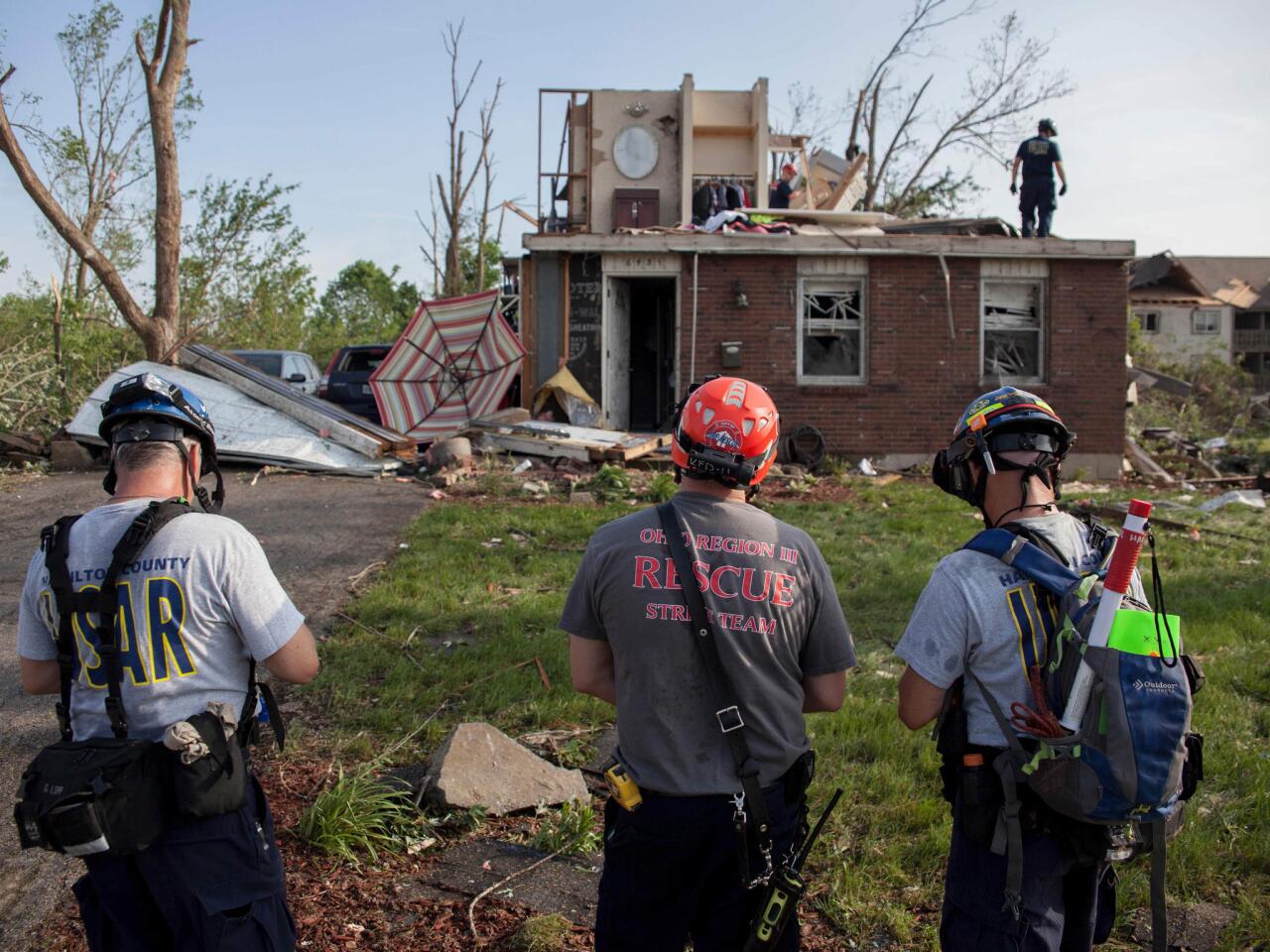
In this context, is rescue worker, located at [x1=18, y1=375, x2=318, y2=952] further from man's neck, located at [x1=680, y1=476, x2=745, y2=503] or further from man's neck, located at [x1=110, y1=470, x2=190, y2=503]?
man's neck, located at [x1=680, y1=476, x2=745, y2=503]

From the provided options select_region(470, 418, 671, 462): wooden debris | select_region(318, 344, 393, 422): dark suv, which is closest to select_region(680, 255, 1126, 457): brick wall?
select_region(470, 418, 671, 462): wooden debris

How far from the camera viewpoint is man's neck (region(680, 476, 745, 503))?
2.34m

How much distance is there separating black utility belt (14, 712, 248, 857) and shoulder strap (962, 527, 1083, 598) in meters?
1.69

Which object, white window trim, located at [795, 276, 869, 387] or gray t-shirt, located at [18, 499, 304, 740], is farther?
white window trim, located at [795, 276, 869, 387]

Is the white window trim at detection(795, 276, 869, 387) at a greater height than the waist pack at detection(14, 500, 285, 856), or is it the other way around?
the white window trim at detection(795, 276, 869, 387)

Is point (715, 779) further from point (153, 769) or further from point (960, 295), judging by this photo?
point (960, 295)

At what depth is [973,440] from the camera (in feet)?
7.71

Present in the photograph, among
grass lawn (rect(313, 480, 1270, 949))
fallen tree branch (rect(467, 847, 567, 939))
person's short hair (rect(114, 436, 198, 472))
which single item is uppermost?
person's short hair (rect(114, 436, 198, 472))

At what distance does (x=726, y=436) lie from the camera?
7.56 ft

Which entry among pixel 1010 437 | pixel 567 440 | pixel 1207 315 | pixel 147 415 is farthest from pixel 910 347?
pixel 1207 315

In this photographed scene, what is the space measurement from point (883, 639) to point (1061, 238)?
35.9 feet

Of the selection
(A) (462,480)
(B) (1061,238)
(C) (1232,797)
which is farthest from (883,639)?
(B) (1061,238)

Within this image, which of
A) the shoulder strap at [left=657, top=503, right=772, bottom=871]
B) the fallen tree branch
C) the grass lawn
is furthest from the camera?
the grass lawn

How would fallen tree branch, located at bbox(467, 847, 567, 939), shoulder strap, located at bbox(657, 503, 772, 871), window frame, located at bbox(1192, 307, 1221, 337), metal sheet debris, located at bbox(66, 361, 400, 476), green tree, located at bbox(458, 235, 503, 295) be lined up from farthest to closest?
window frame, located at bbox(1192, 307, 1221, 337), green tree, located at bbox(458, 235, 503, 295), metal sheet debris, located at bbox(66, 361, 400, 476), fallen tree branch, located at bbox(467, 847, 567, 939), shoulder strap, located at bbox(657, 503, 772, 871)
